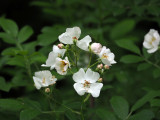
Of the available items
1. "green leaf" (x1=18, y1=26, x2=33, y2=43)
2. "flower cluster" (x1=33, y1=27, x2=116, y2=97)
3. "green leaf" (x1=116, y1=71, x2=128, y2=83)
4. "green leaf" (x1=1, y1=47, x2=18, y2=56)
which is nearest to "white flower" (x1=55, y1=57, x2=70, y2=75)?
"flower cluster" (x1=33, y1=27, x2=116, y2=97)

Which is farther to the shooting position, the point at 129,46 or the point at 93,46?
the point at 129,46

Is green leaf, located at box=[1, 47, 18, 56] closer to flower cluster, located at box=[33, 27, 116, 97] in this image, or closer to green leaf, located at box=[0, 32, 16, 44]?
green leaf, located at box=[0, 32, 16, 44]

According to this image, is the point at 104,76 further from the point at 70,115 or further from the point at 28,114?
the point at 28,114

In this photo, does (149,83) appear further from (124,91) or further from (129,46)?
(129,46)

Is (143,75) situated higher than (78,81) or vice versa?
(143,75)

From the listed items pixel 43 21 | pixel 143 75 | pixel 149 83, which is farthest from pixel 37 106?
pixel 43 21

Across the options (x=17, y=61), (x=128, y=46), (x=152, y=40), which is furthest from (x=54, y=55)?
(x=128, y=46)
